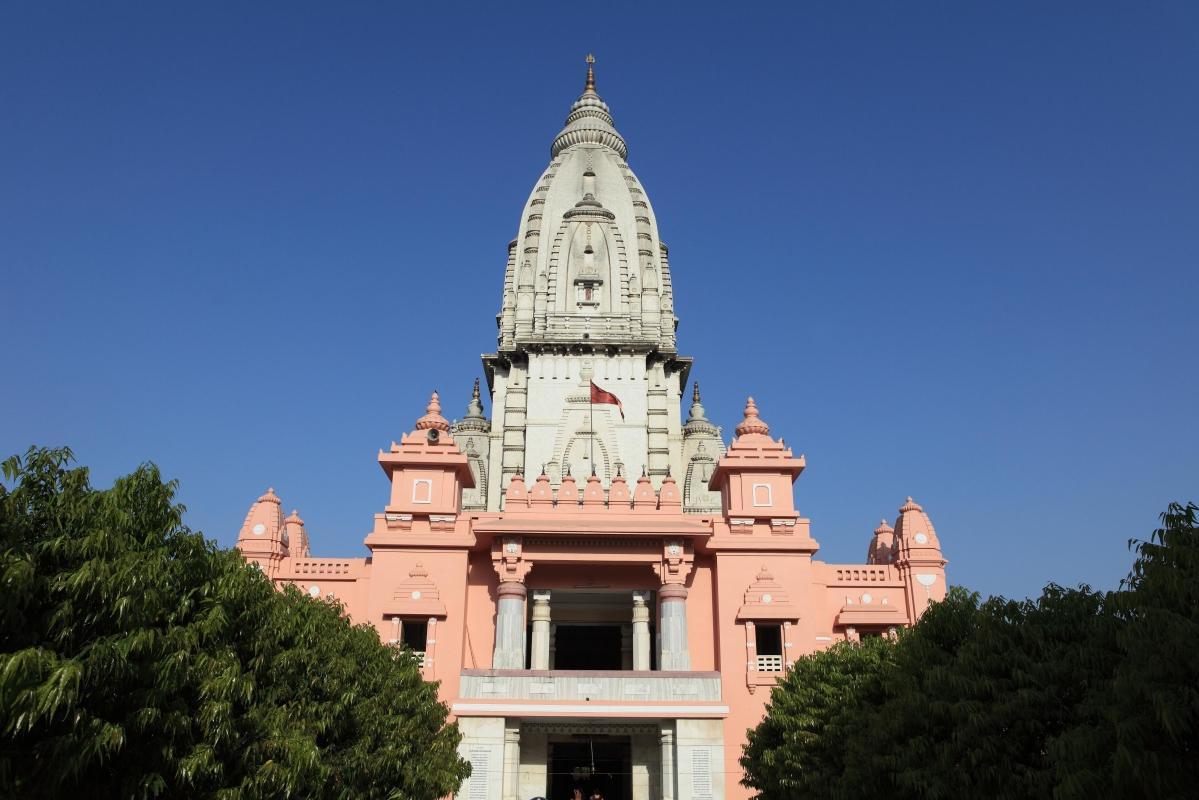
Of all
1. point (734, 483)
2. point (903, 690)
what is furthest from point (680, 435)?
point (903, 690)

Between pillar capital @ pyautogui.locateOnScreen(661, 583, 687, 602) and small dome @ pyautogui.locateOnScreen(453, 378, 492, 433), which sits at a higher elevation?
small dome @ pyautogui.locateOnScreen(453, 378, 492, 433)

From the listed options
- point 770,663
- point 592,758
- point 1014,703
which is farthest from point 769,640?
point 1014,703

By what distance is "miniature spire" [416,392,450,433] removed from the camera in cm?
2769

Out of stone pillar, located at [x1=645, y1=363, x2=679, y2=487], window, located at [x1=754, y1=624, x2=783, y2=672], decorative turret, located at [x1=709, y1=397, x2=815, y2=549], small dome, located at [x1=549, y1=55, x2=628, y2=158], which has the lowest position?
window, located at [x1=754, y1=624, x2=783, y2=672]

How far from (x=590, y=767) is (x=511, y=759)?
3729 millimetres

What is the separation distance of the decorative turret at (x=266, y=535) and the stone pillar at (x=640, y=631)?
9.86 metres

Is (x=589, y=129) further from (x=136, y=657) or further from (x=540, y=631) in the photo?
(x=136, y=657)

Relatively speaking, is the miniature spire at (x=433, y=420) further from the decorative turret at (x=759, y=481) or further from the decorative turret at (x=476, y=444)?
the decorative turret at (x=476, y=444)

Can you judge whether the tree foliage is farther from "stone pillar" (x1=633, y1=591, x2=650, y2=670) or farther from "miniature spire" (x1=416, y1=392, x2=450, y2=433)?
"miniature spire" (x1=416, y1=392, x2=450, y2=433)

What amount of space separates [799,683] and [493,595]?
9.22m

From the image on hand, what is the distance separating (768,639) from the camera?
25.8m

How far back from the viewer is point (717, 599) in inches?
1006

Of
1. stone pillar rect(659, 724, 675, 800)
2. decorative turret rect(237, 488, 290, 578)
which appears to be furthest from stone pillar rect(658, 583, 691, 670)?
decorative turret rect(237, 488, 290, 578)

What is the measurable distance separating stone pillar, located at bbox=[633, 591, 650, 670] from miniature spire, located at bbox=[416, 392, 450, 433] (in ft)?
24.1
